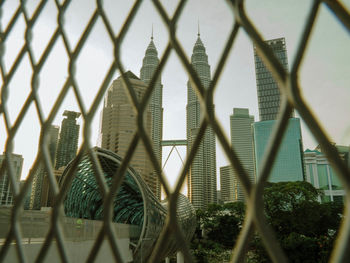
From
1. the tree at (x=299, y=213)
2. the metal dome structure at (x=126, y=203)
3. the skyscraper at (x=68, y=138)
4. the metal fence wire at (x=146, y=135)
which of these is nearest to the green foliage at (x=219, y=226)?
the tree at (x=299, y=213)

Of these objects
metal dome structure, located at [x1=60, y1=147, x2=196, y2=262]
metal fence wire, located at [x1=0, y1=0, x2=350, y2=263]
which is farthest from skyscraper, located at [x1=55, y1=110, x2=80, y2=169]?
metal fence wire, located at [x1=0, y1=0, x2=350, y2=263]

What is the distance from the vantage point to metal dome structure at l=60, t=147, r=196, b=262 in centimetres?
1046

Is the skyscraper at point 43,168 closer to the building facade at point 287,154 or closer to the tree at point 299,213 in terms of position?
the tree at point 299,213

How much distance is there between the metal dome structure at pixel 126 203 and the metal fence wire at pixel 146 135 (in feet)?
25.2

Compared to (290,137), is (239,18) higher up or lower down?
lower down

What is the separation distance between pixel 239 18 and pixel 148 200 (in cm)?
1075

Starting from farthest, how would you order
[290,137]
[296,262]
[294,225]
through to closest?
[290,137] < [294,225] < [296,262]

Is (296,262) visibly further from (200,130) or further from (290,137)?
(290,137)

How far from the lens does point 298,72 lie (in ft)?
1.57

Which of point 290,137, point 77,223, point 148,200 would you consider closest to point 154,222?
point 148,200

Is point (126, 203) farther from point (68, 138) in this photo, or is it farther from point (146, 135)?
point (68, 138)

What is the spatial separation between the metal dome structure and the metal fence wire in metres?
7.68

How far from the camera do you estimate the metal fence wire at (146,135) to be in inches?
17.9

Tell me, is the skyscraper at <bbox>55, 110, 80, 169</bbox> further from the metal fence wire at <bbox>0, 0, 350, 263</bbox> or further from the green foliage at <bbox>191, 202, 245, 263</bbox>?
the metal fence wire at <bbox>0, 0, 350, 263</bbox>
